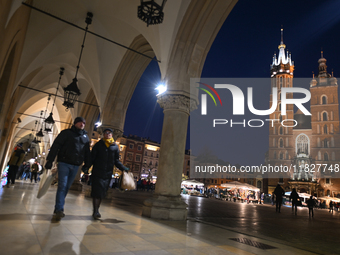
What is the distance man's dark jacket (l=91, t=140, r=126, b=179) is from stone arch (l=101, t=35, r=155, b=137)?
21.8 ft

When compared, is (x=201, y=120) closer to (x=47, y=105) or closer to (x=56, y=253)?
(x=47, y=105)

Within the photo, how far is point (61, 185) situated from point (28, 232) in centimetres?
132

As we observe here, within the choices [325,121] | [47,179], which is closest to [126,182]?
[47,179]

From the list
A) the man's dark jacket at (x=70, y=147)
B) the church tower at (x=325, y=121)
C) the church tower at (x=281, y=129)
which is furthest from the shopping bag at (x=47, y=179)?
the church tower at (x=325, y=121)

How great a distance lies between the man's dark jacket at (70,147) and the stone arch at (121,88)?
6.91m

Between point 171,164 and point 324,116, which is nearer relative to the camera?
point 171,164

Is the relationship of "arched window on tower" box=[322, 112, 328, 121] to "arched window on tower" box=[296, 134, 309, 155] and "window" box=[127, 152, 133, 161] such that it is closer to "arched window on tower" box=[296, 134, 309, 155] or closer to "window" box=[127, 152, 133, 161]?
"arched window on tower" box=[296, 134, 309, 155]

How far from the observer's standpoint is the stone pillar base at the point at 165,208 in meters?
5.81

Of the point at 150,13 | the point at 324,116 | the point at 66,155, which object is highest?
the point at 324,116

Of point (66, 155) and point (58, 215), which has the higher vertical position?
point (66, 155)

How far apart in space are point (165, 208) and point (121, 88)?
301 inches

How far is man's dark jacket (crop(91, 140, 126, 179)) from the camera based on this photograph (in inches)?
182

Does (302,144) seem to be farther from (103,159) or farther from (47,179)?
(47,179)

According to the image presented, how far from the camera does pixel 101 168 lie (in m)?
4.61
